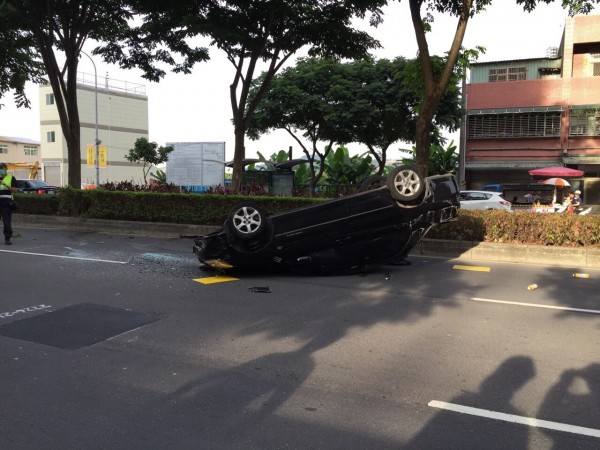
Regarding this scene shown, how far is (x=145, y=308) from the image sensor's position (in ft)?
20.2

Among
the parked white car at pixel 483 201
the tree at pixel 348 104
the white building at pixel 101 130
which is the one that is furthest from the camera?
the white building at pixel 101 130

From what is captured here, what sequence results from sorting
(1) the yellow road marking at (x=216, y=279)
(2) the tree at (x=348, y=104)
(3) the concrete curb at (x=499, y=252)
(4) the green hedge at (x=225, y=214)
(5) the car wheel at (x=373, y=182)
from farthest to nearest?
(2) the tree at (x=348, y=104)
(4) the green hedge at (x=225, y=214)
(3) the concrete curb at (x=499, y=252)
(5) the car wheel at (x=373, y=182)
(1) the yellow road marking at (x=216, y=279)

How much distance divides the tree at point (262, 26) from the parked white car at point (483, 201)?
694 centimetres

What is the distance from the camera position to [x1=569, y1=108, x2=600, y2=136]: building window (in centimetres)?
2659

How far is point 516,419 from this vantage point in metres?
3.42

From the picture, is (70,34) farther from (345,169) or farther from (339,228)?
(345,169)

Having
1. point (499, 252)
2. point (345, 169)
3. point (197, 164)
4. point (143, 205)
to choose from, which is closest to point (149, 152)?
point (345, 169)

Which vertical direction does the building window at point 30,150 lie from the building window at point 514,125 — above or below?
above

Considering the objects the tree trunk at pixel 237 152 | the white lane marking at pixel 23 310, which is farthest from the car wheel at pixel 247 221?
the tree trunk at pixel 237 152

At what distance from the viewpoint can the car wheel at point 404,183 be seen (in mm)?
7629

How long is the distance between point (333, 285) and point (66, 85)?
1465cm

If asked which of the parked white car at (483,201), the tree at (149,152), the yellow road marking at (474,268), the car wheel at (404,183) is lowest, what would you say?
the yellow road marking at (474,268)

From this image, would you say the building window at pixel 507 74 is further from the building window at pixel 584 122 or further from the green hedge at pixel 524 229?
the green hedge at pixel 524 229

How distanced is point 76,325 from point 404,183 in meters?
4.91
